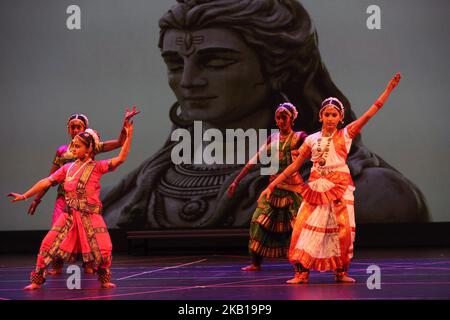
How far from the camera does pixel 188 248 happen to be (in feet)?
29.1

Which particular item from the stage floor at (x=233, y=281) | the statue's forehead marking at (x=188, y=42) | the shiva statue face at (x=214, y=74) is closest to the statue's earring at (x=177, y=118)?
the shiva statue face at (x=214, y=74)

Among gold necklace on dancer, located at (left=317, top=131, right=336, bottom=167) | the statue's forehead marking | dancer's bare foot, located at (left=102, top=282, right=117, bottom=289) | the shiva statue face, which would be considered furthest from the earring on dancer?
the statue's forehead marking

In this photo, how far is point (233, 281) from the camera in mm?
5137

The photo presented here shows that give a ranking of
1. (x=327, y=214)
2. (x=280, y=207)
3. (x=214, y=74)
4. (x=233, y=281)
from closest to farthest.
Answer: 1. (x=327, y=214)
2. (x=233, y=281)
3. (x=280, y=207)
4. (x=214, y=74)

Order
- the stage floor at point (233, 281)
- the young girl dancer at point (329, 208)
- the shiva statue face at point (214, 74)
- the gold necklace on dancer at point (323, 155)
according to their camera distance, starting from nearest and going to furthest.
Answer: the stage floor at point (233, 281), the young girl dancer at point (329, 208), the gold necklace on dancer at point (323, 155), the shiva statue face at point (214, 74)

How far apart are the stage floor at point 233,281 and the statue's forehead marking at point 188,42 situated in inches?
98.6

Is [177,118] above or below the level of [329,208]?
above

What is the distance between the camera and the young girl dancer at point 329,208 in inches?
186

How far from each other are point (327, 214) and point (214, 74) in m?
4.18

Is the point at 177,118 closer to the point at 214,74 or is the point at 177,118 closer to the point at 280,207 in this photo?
the point at 214,74

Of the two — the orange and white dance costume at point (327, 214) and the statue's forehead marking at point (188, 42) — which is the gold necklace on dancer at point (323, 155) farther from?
the statue's forehead marking at point (188, 42)

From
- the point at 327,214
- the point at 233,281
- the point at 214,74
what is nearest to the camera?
the point at 327,214

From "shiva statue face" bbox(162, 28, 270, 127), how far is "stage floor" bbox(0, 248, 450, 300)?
190 centimetres

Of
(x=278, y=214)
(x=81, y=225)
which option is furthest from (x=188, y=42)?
(x=81, y=225)
